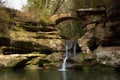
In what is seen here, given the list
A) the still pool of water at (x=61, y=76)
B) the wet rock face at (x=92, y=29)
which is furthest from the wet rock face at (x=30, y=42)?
the still pool of water at (x=61, y=76)

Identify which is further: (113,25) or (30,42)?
(30,42)

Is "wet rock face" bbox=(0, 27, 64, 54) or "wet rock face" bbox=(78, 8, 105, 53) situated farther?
"wet rock face" bbox=(0, 27, 64, 54)

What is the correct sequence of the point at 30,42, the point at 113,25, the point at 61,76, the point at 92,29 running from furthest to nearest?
the point at 30,42
the point at 92,29
the point at 113,25
the point at 61,76

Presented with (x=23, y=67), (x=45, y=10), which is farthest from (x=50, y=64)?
(x=45, y=10)

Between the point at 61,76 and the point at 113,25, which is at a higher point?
the point at 113,25

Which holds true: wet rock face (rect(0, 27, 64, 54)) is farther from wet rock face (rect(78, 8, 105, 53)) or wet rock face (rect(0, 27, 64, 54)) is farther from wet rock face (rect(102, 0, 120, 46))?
wet rock face (rect(102, 0, 120, 46))

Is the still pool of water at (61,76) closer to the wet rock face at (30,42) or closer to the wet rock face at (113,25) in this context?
the wet rock face at (113,25)

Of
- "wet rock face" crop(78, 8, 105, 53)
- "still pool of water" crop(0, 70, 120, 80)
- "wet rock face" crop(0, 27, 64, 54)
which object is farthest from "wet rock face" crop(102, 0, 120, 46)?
"still pool of water" crop(0, 70, 120, 80)

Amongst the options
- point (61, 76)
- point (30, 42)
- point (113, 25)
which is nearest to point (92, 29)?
point (113, 25)

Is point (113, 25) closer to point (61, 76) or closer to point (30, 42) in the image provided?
point (30, 42)

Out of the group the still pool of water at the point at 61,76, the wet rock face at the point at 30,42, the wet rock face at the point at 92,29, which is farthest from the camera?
the wet rock face at the point at 30,42

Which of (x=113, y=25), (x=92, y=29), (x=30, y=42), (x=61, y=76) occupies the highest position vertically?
(x=113, y=25)

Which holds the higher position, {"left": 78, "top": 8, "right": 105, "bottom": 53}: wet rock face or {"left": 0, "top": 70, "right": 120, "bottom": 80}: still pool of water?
{"left": 78, "top": 8, "right": 105, "bottom": 53}: wet rock face

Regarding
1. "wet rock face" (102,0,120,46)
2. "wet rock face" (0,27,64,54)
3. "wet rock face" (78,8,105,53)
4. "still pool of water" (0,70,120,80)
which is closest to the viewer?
"still pool of water" (0,70,120,80)
